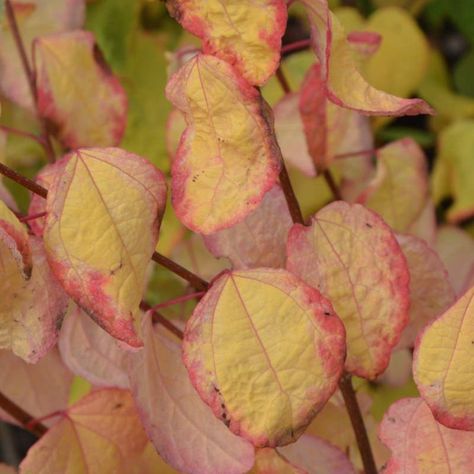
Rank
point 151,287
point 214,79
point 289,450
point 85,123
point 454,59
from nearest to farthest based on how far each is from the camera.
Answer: point 214,79, point 289,450, point 85,123, point 151,287, point 454,59

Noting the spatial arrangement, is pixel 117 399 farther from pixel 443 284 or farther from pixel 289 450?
pixel 443 284

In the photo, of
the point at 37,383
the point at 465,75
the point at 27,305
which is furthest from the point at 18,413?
the point at 465,75

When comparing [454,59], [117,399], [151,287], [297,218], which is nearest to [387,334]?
[297,218]

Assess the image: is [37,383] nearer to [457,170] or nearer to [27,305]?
[27,305]

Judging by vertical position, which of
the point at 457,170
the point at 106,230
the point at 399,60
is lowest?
the point at 457,170

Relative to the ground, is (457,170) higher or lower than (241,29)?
lower

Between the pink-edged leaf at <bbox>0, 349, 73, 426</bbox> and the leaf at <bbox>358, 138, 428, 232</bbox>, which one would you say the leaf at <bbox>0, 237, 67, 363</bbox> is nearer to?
the pink-edged leaf at <bbox>0, 349, 73, 426</bbox>
